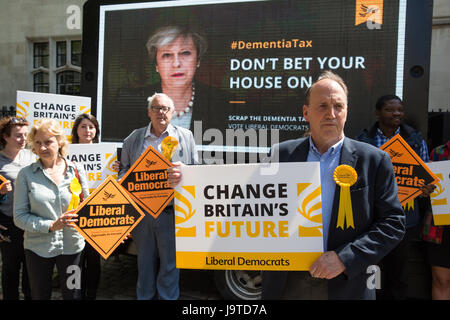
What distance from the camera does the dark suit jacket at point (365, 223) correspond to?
1607 mm

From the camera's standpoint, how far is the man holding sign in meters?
3.12

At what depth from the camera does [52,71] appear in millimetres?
13039

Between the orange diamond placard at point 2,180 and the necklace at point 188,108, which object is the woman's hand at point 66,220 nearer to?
the orange diamond placard at point 2,180

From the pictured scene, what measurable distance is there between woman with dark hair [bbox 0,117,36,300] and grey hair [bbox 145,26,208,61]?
170cm

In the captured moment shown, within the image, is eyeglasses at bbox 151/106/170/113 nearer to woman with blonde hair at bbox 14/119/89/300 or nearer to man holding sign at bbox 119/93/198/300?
man holding sign at bbox 119/93/198/300

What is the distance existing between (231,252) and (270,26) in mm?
2716

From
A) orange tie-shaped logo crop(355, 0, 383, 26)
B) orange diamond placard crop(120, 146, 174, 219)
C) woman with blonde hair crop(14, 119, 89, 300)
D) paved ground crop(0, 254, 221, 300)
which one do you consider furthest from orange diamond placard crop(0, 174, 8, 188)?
orange tie-shaped logo crop(355, 0, 383, 26)

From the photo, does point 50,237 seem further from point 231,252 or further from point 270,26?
point 270,26

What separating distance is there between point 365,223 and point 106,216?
1.66 m

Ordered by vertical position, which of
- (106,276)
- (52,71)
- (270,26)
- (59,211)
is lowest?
(106,276)

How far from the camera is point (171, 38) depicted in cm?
405

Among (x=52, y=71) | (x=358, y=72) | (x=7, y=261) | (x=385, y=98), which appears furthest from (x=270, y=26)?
(x=52, y=71)

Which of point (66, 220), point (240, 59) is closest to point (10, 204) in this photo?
point (66, 220)

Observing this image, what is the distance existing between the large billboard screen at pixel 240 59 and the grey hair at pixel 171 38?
0.5 inches
